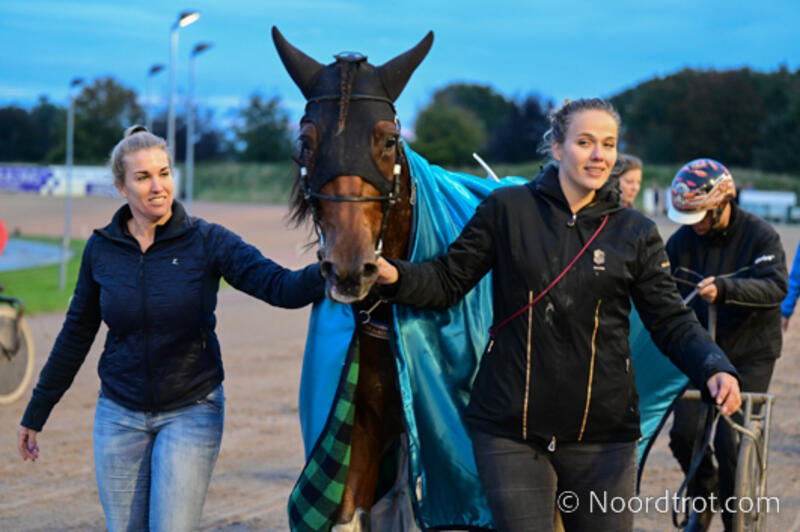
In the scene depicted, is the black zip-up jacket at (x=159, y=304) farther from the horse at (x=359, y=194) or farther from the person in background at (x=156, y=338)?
the horse at (x=359, y=194)

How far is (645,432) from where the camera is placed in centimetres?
407

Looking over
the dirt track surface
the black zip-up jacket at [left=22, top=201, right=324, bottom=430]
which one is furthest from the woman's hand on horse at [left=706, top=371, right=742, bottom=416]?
the dirt track surface

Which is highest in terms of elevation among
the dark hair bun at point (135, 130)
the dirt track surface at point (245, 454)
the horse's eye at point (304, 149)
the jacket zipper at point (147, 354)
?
the dark hair bun at point (135, 130)

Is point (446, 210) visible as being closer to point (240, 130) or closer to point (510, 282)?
point (510, 282)

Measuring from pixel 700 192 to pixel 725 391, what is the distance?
172cm

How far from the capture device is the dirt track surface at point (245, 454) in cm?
491

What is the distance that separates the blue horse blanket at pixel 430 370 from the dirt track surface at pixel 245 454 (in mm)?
486

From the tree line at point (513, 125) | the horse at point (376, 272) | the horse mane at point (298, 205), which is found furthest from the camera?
the tree line at point (513, 125)

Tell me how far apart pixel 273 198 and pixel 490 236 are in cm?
4331

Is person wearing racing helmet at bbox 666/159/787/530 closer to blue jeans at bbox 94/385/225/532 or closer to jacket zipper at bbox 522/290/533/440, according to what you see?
jacket zipper at bbox 522/290/533/440

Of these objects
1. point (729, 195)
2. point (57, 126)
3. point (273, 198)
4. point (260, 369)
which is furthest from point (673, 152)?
point (729, 195)

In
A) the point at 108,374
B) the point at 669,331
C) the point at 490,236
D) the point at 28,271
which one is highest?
the point at 490,236

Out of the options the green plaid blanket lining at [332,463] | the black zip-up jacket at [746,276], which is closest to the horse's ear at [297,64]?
the green plaid blanket lining at [332,463]

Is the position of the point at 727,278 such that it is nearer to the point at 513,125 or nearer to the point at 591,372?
the point at 591,372
